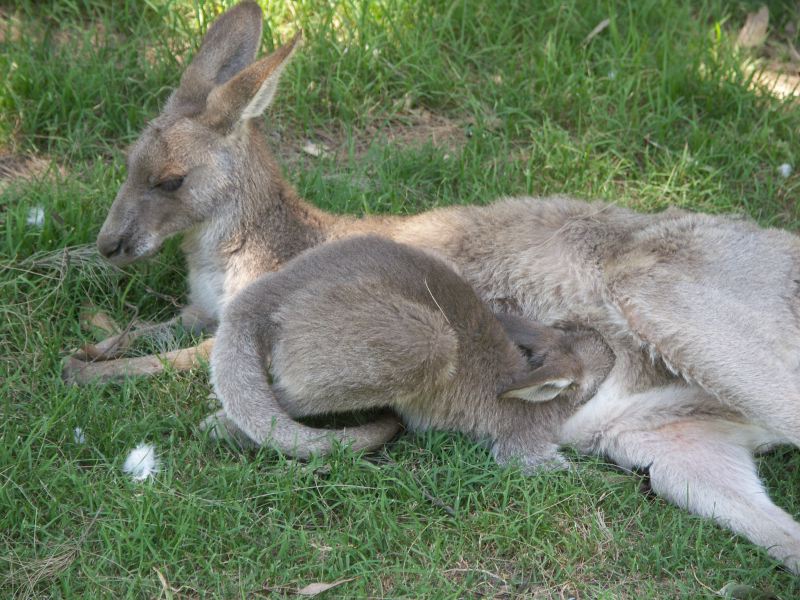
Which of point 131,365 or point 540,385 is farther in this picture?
point 131,365

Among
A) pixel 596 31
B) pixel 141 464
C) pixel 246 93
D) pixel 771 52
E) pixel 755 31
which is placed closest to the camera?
pixel 141 464

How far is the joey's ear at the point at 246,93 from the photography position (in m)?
5.21

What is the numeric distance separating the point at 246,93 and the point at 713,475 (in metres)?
2.86

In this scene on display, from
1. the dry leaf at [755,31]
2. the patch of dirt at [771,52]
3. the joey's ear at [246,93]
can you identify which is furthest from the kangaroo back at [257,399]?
the dry leaf at [755,31]

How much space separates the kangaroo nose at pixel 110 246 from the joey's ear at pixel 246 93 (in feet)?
2.46

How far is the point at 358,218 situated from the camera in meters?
5.81

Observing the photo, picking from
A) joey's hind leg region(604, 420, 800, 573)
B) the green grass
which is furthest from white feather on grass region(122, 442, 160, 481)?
joey's hind leg region(604, 420, 800, 573)

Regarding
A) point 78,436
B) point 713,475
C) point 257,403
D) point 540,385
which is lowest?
point 78,436

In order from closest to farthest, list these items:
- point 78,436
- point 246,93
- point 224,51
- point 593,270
Answer: point 78,436, point 593,270, point 246,93, point 224,51

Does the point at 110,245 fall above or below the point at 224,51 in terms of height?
below

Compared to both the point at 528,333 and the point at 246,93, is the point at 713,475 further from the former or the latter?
the point at 246,93

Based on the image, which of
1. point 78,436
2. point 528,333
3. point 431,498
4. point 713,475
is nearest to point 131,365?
point 78,436

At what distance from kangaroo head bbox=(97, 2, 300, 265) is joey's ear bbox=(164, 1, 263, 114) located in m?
0.20

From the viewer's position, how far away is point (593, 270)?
5188 millimetres
